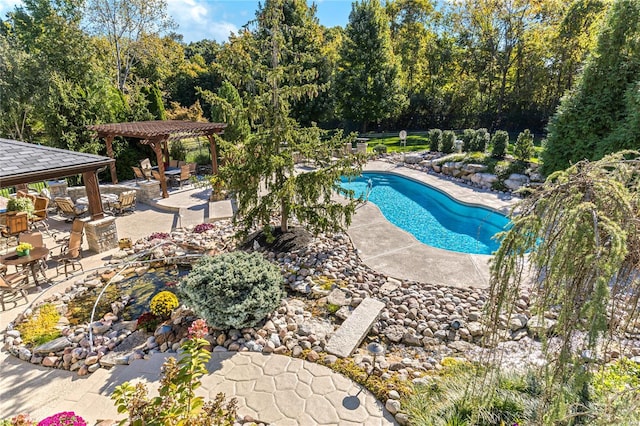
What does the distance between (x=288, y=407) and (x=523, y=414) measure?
107 inches

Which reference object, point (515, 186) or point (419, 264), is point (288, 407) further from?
point (515, 186)

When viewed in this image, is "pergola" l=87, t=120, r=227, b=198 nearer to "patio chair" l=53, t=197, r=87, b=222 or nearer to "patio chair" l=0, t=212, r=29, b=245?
"patio chair" l=53, t=197, r=87, b=222

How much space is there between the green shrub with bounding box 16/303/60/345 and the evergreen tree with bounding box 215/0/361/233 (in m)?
4.24

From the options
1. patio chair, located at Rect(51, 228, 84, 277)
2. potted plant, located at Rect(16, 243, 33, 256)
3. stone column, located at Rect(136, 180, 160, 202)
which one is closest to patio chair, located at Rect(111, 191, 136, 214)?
stone column, located at Rect(136, 180, 160, 202)

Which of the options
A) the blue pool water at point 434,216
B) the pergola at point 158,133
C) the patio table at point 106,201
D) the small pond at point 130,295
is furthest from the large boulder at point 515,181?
the patio table at point 106,201

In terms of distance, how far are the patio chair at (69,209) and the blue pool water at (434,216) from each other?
976 centimetres

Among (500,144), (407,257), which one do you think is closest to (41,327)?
(407,257)

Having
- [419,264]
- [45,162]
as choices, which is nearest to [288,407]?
[419,264]

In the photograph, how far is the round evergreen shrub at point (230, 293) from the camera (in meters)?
5.56

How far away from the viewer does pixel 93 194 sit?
948 centimetres

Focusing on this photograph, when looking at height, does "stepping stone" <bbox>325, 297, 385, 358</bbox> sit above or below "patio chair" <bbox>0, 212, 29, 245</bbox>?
below

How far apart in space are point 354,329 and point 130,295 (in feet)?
16.3

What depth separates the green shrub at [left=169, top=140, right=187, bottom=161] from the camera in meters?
19.3

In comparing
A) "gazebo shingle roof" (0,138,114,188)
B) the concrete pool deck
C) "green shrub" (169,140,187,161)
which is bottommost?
the concrete pool deck
